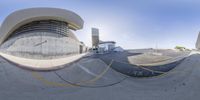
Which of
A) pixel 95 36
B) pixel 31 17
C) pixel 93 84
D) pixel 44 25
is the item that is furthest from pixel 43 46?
pixel 93 84

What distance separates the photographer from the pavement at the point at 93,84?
3896 millimetres

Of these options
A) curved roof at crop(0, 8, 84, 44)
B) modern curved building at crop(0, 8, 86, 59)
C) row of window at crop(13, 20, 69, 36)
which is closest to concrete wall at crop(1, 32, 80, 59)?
modern curved building at crop(0, 8, 86, 59)

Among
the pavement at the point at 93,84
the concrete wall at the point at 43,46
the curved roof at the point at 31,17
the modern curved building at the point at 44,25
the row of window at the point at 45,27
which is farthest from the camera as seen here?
the row of window at the point at 45,27

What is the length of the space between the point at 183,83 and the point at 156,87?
0.63 meters

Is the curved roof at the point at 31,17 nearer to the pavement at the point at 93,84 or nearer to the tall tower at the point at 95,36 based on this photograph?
the tall tower at the point at 95,36

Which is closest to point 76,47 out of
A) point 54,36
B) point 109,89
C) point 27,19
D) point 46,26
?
point 54,36

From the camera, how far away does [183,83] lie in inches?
171

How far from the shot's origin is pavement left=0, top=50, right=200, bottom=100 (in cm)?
390

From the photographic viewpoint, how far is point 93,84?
14.1 ft

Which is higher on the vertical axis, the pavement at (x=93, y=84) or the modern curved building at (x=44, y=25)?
the modern curved building at (x=44, y=25)

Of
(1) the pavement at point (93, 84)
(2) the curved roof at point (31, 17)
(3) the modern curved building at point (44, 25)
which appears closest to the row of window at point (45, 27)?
(3) the modern curved building at point (44, 25)

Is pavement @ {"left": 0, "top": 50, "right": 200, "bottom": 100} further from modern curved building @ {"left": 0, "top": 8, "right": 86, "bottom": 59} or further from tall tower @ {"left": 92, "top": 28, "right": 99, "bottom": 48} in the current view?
modern curved building @ {"left": 0, "top": 8, "right": 86, "bottom": 59}

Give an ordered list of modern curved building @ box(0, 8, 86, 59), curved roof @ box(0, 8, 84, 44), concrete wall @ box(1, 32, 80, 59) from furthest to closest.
A: curved roof @ box(0, 8, 84, 44), modern curved building @ box(0, 8, 86, 59), concrete wall @ box(1, 32, 80, 59)

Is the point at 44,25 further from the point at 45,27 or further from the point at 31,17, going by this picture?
the point at 31,17
